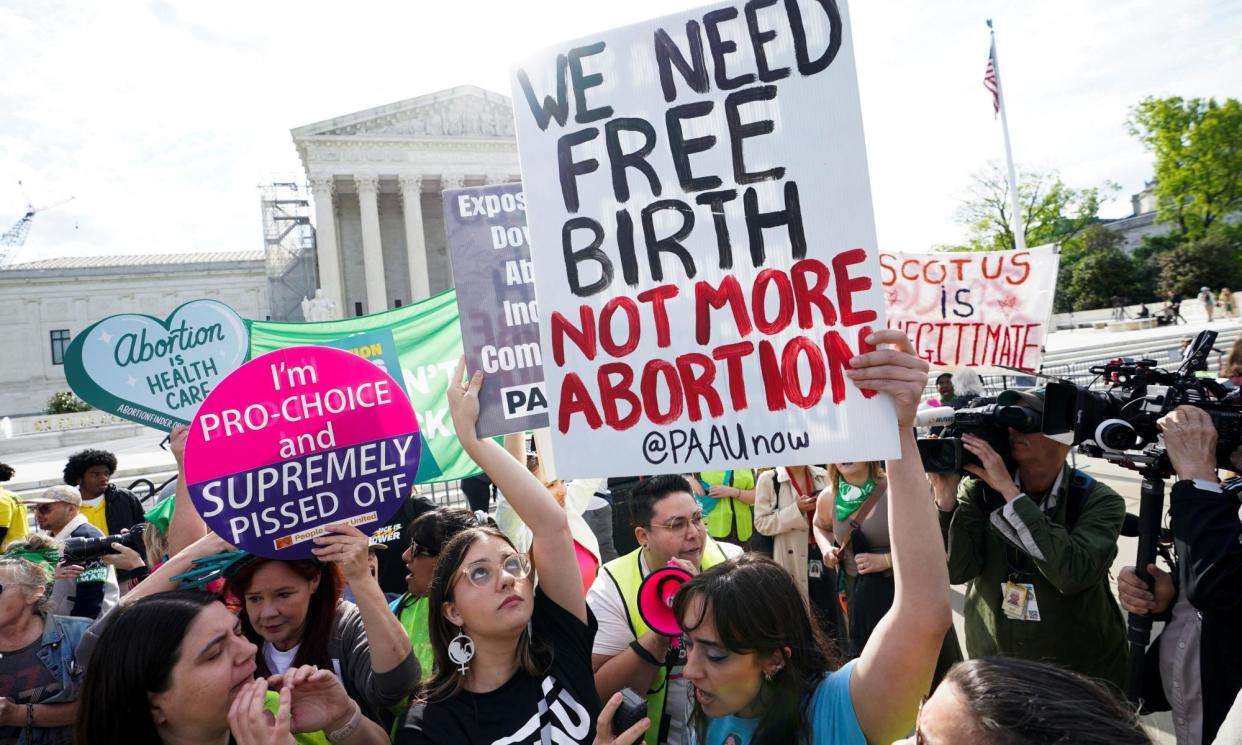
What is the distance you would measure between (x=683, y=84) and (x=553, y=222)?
508mm

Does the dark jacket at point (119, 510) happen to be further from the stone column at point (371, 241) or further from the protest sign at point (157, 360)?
the stone column at point (371, 241)

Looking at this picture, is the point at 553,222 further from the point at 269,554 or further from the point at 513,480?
the point at 269,554

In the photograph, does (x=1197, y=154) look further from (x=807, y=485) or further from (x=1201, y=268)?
(x=807, y=485)

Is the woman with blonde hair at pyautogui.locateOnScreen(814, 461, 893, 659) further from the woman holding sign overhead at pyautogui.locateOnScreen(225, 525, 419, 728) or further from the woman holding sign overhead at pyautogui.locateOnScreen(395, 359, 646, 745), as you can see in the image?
the woman holding sign overhead at pyautogui.locateOnScreen(225, 525, 419, 728)

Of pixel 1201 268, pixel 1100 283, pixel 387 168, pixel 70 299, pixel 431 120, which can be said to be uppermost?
pixel 431 120

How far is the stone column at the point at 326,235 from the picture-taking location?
4159cm

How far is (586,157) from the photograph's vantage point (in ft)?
6.84

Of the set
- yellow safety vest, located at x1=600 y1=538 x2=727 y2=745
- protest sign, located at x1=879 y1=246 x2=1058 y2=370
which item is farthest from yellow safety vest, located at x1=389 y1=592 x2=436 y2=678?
protest sign, located at x1=879 y1=246 x2=1058 y2=370

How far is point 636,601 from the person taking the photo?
8.55 ft

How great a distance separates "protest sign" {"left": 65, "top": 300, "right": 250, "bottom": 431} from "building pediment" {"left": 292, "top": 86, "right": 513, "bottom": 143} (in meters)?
39.7

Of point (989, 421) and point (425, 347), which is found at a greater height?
point (425, 347)

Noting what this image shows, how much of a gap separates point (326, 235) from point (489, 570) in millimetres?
43372

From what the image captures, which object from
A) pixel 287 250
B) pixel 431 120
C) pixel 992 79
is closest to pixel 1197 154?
pixel 992 79

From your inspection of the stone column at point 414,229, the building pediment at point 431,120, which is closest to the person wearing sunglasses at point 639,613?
the stone column at point 414,229
